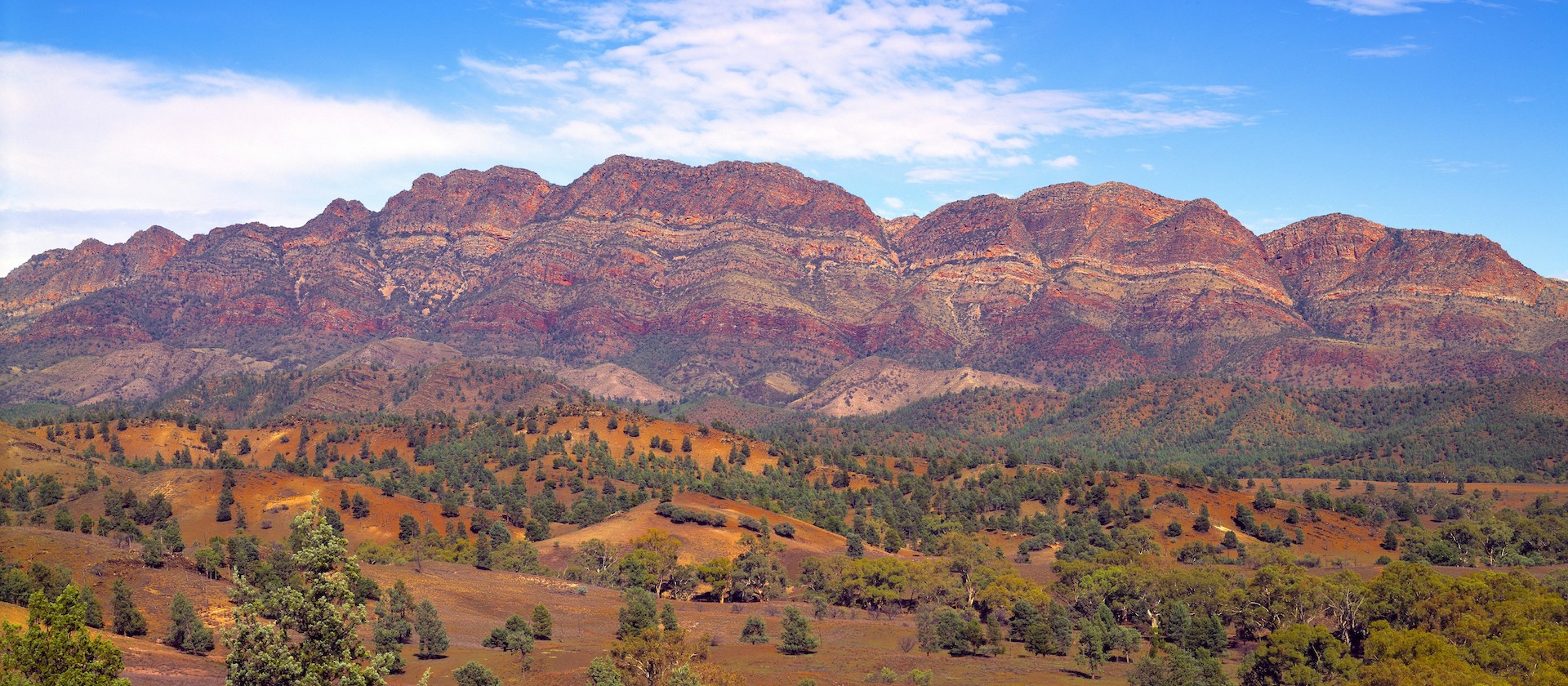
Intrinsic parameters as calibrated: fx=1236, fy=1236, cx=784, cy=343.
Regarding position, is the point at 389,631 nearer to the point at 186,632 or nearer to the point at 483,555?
the point at 186,632

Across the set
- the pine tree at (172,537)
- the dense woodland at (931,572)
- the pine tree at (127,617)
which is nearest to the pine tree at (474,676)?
the dense woodland at (931,572)

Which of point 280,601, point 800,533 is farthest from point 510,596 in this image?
point 280,601

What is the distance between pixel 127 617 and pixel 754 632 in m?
42.9

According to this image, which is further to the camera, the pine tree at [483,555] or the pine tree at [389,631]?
the pine tree at [483,555]

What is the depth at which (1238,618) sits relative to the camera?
102188mm

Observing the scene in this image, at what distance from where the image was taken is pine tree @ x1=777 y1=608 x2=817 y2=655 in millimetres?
88812

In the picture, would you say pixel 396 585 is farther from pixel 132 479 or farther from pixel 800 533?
pixel 132 479

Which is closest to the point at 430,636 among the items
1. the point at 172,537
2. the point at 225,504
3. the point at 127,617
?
the point at 127,617

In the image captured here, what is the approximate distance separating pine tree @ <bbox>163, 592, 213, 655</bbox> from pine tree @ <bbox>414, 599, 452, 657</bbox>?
1286 cm

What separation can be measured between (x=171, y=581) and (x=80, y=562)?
7.81m

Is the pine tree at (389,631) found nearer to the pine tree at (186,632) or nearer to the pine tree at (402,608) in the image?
the pine tree at (402,608)

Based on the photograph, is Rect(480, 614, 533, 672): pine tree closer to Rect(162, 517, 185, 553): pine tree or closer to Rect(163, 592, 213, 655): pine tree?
Rect(163, 592, 213, 655): pine tree

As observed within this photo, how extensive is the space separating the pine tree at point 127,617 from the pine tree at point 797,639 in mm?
41791

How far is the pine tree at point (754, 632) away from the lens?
93.6m
